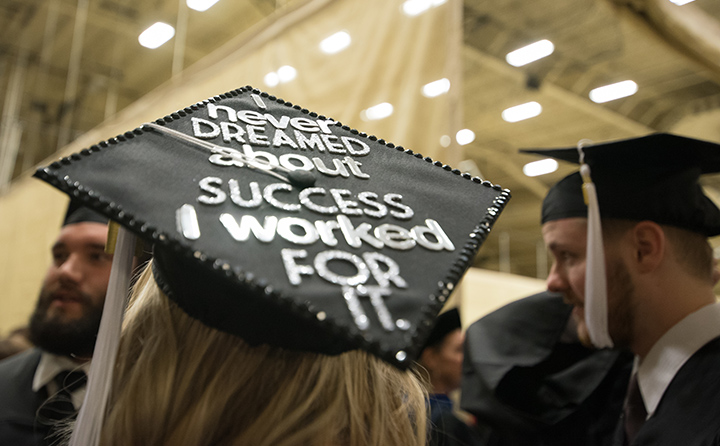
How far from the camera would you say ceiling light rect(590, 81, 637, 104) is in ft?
22.4

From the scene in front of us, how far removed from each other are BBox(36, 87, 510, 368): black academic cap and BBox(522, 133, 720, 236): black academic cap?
79 cm

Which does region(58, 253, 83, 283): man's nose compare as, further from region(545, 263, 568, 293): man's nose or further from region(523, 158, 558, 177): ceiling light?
region(523, 158, 558, 177): ceiling light

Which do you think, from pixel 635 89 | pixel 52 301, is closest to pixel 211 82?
pixel 52 301

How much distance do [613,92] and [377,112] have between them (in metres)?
6.28

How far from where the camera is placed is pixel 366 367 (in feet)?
2.42

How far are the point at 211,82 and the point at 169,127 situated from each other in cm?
214

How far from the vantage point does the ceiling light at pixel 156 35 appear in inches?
224

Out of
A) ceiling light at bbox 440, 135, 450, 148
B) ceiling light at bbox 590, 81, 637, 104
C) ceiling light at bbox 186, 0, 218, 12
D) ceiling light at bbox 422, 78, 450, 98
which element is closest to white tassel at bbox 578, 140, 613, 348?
ceiling light at bbox 440, 135, 450, 148

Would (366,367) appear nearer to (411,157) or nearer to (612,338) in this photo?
(411,157)

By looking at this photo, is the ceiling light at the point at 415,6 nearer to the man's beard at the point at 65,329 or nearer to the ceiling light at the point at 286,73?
the ceiling light at the point at 286,73

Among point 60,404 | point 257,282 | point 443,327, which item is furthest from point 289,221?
point 443,327

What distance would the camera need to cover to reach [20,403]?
1521mm

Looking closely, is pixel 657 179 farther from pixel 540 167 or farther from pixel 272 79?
pixel 540 167

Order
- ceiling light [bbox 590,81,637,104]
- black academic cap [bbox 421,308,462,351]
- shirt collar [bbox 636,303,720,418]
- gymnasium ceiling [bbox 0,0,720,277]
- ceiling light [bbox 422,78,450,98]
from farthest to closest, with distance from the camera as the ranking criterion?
ceiling light [bbox 590,81,637,104] < gymnasium ceiling [bbox 0,0,720,277] < black academic cap [bbox 421,308,462,351] < ceiling light [bbox 422,78,450,98] < shirt collar [bbox 636,303,720,418]
